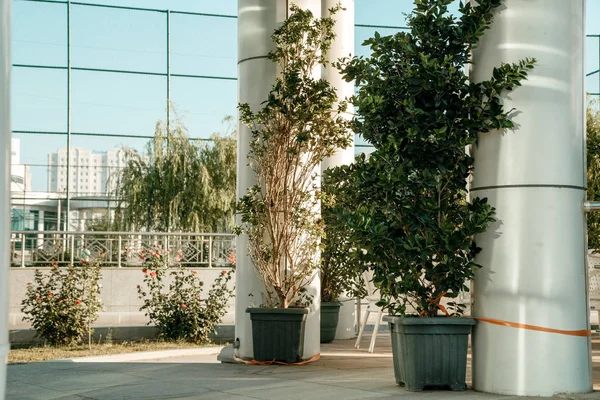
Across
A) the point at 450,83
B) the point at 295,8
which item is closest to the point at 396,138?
the point at 450,83

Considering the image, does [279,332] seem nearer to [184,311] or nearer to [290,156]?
[290,156]

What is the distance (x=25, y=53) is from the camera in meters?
21.2

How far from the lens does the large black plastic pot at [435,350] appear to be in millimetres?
4758

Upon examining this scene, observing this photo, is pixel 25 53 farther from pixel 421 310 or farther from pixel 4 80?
pixel 4 80

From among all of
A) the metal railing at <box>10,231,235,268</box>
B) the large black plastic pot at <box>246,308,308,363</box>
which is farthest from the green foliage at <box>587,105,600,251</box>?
the metal railing at <box>10,231,235,268</box>

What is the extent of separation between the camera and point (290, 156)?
22.1 feet

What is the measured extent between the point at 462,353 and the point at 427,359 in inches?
8.5

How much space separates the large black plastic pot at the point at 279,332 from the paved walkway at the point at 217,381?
15 cm

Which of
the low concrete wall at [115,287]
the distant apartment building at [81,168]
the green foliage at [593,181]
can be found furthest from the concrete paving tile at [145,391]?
the distant apartment building at [81,168]

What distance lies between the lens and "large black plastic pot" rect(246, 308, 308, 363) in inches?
256

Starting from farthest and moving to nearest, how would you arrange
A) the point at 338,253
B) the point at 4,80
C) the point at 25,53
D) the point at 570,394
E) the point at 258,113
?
the point at 25,53, the point at 338,253, the point at 258,113, the point at 570,394, the point at 4,80

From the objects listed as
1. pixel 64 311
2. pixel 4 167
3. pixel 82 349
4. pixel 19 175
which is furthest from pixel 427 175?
pixel 19 175

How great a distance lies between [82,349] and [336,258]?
9.83 feet

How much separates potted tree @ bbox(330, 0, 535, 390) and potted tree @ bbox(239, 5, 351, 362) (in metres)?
1.55
